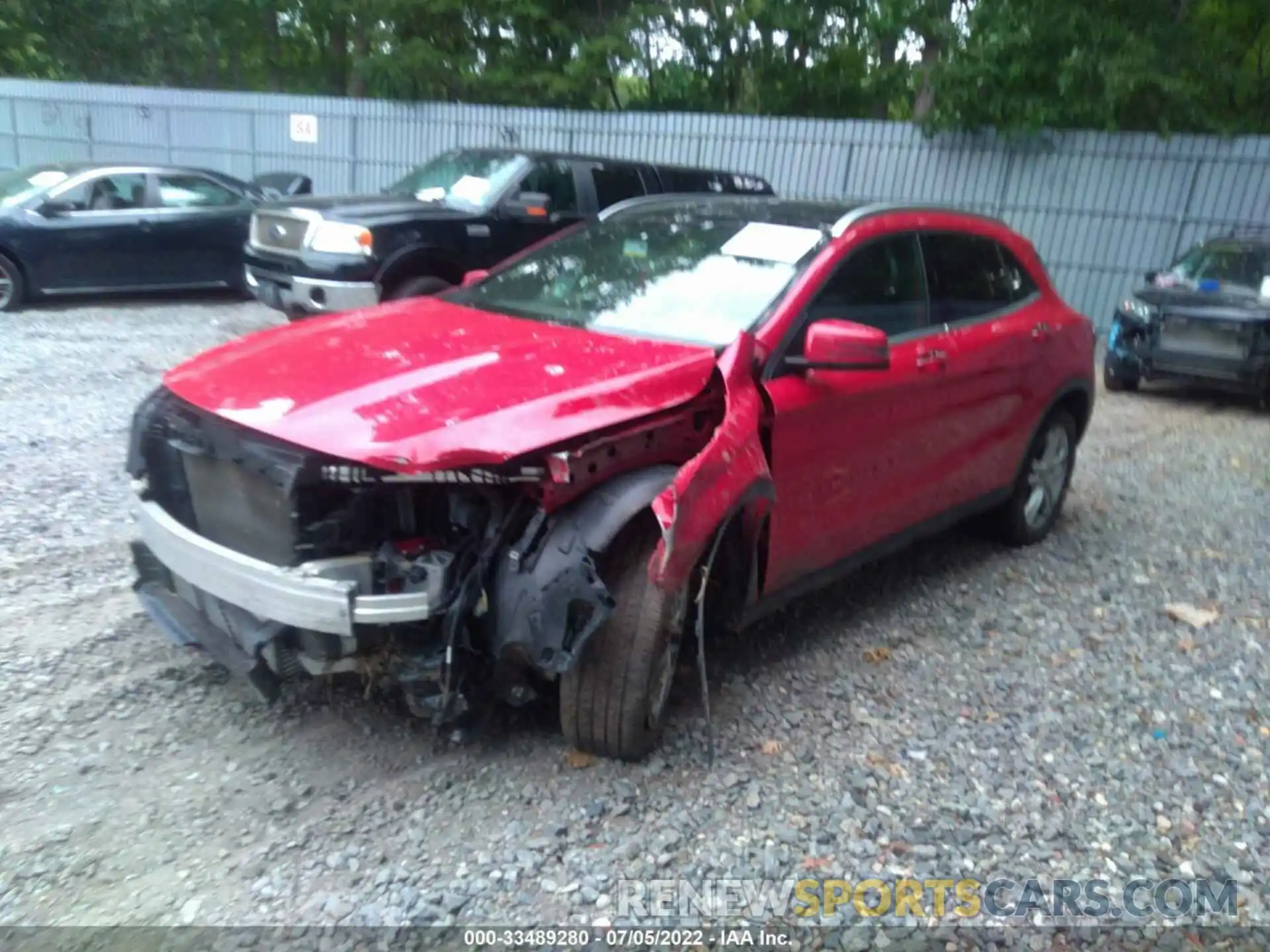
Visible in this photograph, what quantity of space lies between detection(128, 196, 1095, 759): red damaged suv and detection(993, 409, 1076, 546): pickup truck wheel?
1.10m

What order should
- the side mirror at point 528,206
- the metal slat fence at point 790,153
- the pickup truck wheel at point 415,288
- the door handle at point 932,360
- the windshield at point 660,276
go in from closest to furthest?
1. the windshield at point 660,276
2. the door handle at point 932,360
3. the pickup truck wheel at point 415,288
4. the side mirror at point 528,206
5. the metal slat fence at point 790,153

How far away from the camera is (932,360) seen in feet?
14.7

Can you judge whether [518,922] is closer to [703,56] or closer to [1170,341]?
[1170,341]

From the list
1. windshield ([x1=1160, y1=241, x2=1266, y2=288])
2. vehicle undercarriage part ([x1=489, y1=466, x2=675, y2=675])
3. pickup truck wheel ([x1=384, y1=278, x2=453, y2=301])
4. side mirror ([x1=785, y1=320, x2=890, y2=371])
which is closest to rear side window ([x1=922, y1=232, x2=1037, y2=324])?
side mirror ([x1=785, y1=320, x2=890, y2=371])

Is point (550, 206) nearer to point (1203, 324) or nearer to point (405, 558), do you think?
point (1203, 324)

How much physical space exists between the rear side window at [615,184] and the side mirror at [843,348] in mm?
6497

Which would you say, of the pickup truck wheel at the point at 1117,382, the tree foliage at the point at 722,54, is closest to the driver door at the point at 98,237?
the tree foliage at the point at 722,54

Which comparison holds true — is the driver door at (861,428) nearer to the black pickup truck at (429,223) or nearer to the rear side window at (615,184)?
the black pickup truck at (429,223)

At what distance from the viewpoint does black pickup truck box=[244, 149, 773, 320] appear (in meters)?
8.16

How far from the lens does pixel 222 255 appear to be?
11523 millimetres

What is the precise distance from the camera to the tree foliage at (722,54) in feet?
42.8

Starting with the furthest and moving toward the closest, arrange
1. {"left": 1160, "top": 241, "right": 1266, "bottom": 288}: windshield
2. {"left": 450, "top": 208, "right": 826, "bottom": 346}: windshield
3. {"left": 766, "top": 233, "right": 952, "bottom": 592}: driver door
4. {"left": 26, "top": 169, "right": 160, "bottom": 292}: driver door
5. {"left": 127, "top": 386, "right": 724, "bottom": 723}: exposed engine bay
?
{"left": 26, "top": 169, "right": 160, "bottom": 292}: driver door → {"left": 1160, "top": 241, "right": 1266, "bottom": 288}: windshield → {"left": 450, "top": 208, "right": 826, "bottom": 346}: windshield → {"left": 766, "top": 233, "right": 952, "bottom": 592}: driver door → {"left": 127, "top": 386, "right": 724, "bottom": 723}: exposed engine bay

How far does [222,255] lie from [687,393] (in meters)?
9.49

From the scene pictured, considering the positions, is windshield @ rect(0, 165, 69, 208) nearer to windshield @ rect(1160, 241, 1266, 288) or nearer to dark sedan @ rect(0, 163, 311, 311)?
dark sedan @ rect(0, 163, 311, 311)
